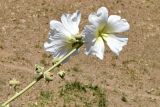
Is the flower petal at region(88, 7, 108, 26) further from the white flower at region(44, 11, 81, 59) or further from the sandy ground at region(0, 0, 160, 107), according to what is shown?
the sandy ground at region(0, 0, 160, 107)

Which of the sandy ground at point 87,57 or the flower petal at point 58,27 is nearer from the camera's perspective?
the flower petal at point 58,27

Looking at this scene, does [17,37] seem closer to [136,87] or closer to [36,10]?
[36,10]

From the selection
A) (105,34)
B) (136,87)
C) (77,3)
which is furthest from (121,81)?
(105,34)

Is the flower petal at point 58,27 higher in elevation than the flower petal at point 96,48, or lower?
higher

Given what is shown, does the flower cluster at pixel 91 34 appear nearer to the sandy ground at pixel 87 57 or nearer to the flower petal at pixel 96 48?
the flower petal at pixel 96 48

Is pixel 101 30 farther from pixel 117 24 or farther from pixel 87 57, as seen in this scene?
pixel 87 57

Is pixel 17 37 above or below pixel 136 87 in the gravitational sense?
above

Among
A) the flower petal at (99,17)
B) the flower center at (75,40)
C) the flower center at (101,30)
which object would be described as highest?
the flower petal at (99,17)

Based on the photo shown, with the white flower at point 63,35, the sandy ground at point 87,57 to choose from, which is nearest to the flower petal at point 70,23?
the white flower at point 63,35
